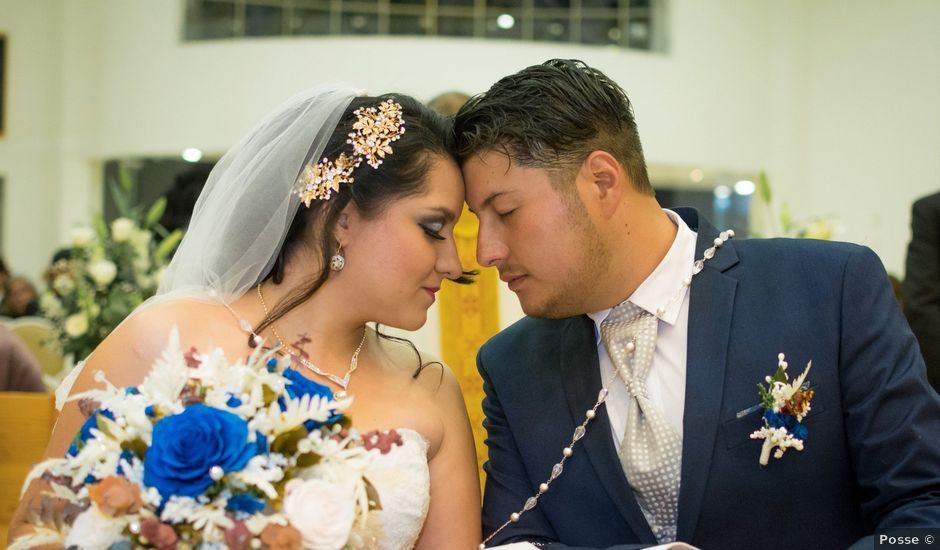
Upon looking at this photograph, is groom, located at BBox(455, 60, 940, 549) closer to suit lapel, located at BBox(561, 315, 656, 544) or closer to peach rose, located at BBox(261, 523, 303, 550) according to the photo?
suit lapel, located at BBox(561, 315, 656, 544)

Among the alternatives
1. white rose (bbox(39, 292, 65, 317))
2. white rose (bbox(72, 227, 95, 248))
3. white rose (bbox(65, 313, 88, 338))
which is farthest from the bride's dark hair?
white rose (bbox(39, 292, 65, 317))

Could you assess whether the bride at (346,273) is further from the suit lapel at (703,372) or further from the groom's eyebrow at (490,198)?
the suit lapel at (703,372)

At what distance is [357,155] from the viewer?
9.28 feet

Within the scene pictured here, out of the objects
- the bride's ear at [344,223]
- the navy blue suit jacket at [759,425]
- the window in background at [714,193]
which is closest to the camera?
the navy blue suit jacket at [759,425]

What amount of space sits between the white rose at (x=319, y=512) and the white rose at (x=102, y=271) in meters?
4.18

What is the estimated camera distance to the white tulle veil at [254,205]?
2906 millimetres

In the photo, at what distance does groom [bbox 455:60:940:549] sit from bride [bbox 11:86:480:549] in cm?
14

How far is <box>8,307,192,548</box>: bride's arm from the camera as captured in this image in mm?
2547

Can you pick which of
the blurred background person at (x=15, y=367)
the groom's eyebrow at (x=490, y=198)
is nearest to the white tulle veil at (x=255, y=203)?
the groom's eyebrow at (x=490, y=198)

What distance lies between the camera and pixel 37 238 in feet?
46.4

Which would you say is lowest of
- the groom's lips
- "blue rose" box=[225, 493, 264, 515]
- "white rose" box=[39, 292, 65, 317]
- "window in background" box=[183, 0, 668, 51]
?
"white rose" box=[39, 292, 65, 317]

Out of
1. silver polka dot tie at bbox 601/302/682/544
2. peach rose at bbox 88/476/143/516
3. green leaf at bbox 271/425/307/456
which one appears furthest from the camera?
silver polka dot tie at bbox 601/302/682/544

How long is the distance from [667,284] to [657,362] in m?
0.22

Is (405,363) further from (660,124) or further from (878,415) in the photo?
(660,124)
